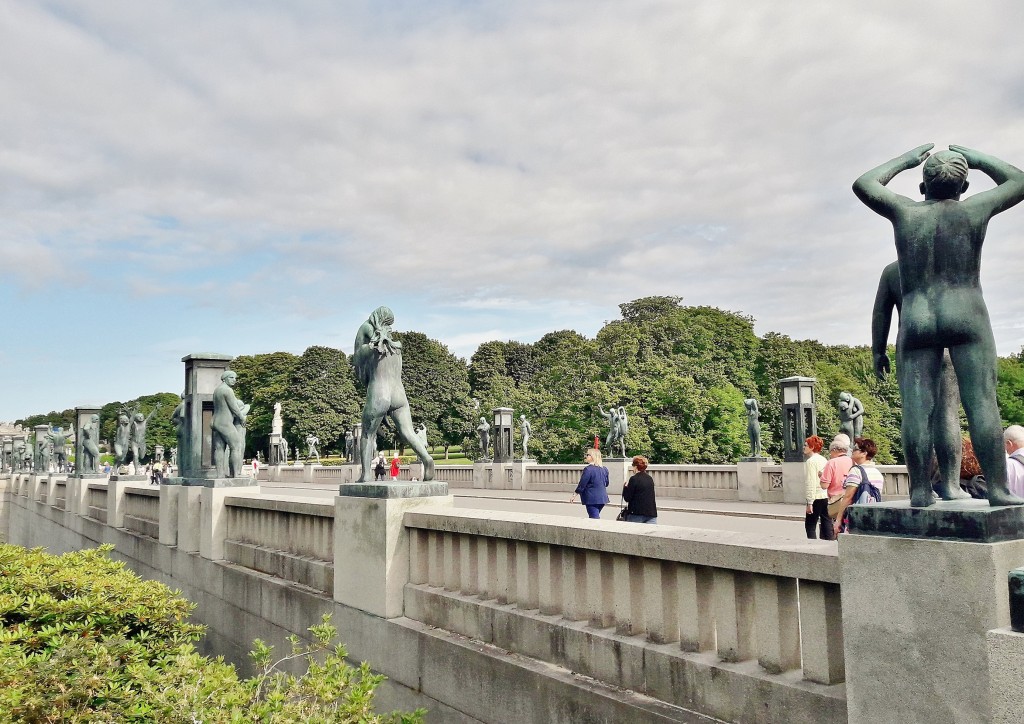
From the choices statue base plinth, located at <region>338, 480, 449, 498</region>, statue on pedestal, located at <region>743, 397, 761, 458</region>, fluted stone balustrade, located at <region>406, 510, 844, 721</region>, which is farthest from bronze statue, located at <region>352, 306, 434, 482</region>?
statue on pedestal, located at <region>743, 397, 761, 458</region>

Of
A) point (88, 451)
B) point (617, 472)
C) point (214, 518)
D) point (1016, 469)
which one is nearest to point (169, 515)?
point (214, 518)

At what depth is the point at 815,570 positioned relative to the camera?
12.0ft

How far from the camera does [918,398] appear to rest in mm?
3637

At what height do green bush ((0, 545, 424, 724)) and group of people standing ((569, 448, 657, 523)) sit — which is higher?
group of people standing ((569, 448, 657, 523))

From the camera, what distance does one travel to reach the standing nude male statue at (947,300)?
3471 mm

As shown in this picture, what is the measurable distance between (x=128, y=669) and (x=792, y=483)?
717 inches

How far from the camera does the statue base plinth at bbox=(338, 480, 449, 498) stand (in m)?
6.84

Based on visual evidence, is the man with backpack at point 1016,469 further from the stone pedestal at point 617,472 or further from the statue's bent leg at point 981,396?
the stone pedestal at point 617,472

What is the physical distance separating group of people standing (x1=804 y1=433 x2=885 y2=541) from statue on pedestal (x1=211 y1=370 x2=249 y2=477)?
8244 mm

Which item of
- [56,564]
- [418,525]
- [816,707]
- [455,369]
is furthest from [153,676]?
[455,369]

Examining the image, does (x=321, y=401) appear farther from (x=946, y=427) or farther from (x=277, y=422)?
(x=946, y=427)

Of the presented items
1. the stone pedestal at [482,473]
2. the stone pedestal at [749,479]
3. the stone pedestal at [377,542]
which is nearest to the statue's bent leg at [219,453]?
the stone pedestal at [377,542]

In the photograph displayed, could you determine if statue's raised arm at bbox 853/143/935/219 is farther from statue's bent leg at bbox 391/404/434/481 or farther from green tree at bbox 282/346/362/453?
green tree at bbox 282/346/362/453

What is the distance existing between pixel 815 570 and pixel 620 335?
43.4 meters
